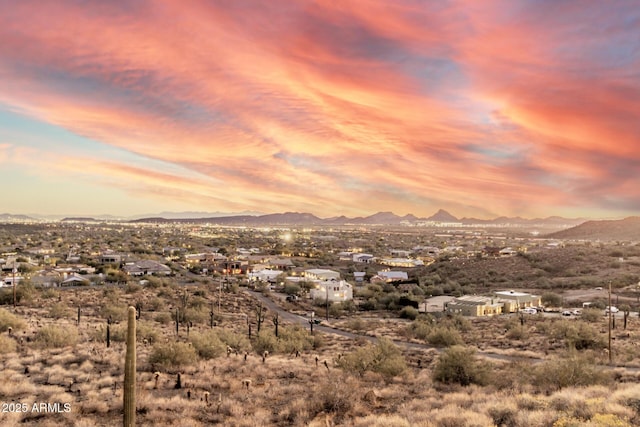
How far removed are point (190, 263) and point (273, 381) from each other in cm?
8375

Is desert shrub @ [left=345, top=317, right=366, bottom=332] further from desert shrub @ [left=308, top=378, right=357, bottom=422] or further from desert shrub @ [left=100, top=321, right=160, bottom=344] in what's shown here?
desert shrub @ [left=308, top=378, right=357, bottom=422]

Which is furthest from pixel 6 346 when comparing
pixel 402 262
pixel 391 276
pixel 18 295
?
pixel 402 262

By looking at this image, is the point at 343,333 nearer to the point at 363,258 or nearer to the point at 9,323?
the point at 9,323

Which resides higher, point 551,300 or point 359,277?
point 551,300

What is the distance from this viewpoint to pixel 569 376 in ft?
60.7

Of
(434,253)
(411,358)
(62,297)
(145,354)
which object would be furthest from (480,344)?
(434,253)

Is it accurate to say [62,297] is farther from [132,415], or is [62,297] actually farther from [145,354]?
[132,415]

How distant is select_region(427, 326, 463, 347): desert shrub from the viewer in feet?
117

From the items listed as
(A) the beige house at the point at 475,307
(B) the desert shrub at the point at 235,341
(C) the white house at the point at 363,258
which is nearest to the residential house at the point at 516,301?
(A) the beige house at the point at 475,307

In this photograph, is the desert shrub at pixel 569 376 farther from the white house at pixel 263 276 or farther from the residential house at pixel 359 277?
the residential house at pixel 359 277

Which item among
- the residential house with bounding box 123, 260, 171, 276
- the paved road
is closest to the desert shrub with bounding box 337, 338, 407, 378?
the paved road

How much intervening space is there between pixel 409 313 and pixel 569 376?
1506 inches

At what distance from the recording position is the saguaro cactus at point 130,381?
9539mm

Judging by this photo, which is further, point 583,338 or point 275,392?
point 583,338
